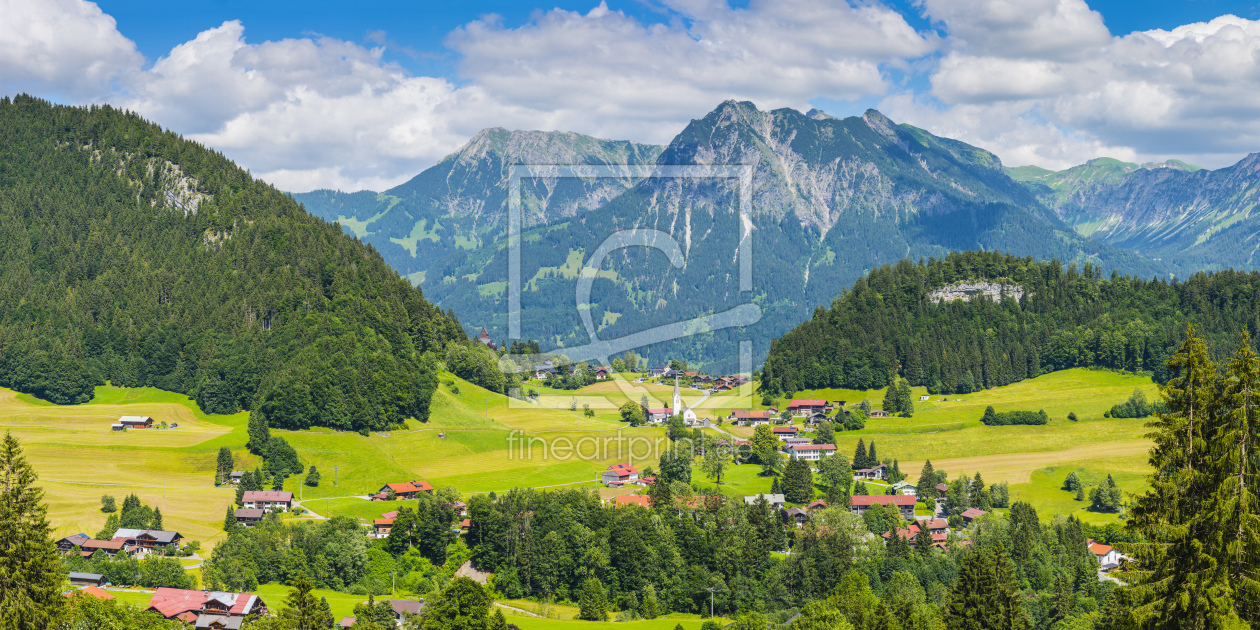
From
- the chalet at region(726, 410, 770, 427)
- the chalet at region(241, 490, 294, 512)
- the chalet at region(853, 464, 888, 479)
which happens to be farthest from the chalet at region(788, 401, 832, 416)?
the chalet at region(241, 490, 294, 512)

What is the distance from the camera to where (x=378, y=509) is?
10169 cm

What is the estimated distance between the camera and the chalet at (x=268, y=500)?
9981 cm

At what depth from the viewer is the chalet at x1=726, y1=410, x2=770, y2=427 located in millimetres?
144125

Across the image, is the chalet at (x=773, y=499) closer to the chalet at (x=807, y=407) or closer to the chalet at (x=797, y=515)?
the chalet at (x=797, y=515)

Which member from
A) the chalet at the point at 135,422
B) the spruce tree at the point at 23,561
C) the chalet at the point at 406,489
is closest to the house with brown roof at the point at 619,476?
the chalet at the point at 406,489

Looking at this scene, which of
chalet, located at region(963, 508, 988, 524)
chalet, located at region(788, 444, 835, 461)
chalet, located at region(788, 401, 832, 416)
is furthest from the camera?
chalet, located at region(788, 401, 832, 416)

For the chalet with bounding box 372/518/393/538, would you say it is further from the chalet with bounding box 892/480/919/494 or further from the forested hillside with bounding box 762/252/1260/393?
the forested hillside with bounding box 762/252/1260/393

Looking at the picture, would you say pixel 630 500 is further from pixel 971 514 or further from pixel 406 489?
pixel 971 514

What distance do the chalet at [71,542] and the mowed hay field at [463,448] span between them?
10.2ft

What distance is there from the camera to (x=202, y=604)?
6869 centimetres

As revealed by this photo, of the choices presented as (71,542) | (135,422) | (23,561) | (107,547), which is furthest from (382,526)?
(23,561)

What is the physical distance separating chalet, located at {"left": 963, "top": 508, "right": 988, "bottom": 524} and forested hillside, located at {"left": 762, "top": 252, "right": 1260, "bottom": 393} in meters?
54.0

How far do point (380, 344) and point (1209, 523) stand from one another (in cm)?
12547

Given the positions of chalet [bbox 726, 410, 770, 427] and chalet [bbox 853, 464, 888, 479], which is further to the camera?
chalet [bbox 726, 410, 770, 427]
